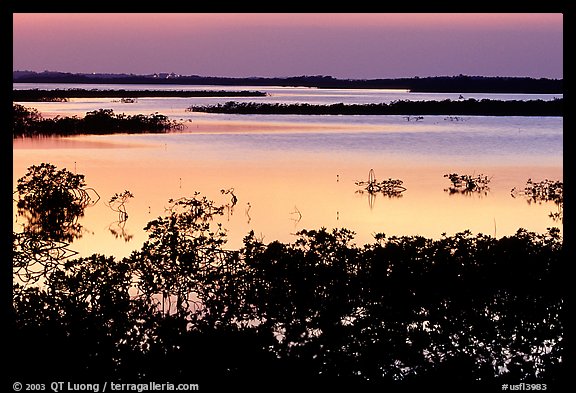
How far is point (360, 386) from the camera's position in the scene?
4.41 metres

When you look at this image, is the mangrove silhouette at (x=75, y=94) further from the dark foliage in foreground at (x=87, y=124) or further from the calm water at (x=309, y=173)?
the calm water at (x=309, y=173)

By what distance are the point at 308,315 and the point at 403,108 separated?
38.5m

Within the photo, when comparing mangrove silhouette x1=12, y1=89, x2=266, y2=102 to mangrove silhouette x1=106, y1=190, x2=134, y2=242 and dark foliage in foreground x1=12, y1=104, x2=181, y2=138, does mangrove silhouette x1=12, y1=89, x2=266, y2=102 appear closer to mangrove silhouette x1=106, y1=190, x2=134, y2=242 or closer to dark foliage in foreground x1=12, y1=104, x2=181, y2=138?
dark foliage in foreground x1=12, y1=104, x2=181, y2=138

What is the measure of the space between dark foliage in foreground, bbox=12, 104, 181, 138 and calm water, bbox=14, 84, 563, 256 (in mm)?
779

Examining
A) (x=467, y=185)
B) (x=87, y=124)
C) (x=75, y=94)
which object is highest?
(x=75, y=94)

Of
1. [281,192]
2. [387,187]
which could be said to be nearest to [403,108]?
[387,187]

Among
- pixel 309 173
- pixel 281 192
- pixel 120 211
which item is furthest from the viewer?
pixel 309 173

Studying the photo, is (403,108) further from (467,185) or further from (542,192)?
(542,192)

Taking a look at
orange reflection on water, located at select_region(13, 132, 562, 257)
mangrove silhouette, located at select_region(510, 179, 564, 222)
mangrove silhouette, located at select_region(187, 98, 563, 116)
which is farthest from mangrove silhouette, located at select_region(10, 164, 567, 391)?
mangrove silhouette, located at select_region(187, 98, 563, 116)

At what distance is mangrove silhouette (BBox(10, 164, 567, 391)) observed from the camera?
437cm

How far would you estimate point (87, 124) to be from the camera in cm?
2659

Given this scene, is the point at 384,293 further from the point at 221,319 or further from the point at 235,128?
the point at 235,128
